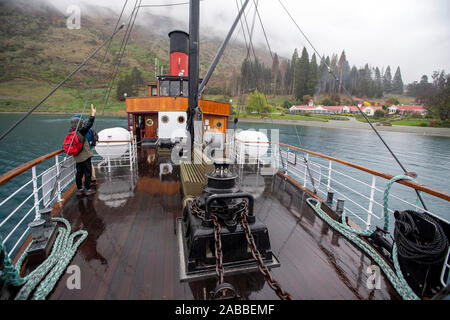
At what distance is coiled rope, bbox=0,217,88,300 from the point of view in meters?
1.74

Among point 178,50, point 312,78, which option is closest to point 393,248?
point 178,50

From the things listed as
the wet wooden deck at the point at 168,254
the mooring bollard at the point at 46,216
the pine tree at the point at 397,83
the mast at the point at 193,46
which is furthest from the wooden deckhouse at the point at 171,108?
the pine tree at the point at 397,83

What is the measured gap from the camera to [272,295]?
6.41 ft

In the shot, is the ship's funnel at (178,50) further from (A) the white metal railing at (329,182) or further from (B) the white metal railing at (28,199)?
(B) the white metal railing at (28,199)

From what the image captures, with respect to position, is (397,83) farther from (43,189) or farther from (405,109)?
(43,189)

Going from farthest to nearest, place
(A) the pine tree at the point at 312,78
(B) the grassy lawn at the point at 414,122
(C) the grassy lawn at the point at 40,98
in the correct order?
(A) the pine tree at the point at 312,78 → (C) the grassy lawn at the point at 40,98 → (B) the grassy lawn at the point at 414,122

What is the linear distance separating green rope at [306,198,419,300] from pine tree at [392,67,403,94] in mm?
122117

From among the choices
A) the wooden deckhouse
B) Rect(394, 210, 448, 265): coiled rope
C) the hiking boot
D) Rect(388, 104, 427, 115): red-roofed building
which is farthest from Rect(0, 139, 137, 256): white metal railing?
Rect(388, 104, 427, 115): red-roofed building

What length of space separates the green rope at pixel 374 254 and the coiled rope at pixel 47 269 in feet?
10.4

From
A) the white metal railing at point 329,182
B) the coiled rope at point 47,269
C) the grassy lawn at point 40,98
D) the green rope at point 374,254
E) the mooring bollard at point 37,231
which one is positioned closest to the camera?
the coiled rope at point 47,269

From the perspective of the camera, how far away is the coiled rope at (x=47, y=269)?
174 centimetres

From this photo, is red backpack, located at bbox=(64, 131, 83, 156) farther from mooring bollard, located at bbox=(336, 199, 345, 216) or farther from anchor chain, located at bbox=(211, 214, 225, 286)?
mooring bollard, located at bbox=(336, 199, 345, 216)

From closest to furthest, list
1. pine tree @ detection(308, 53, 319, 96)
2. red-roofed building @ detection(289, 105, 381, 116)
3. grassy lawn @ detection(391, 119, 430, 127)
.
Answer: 1. grassy lawn @ detection(391, 119, 430, 127)
2. red-roofed building @ detection(289, 105, 381, 116)
3. pine tree @ detection(308, 53, 319, 96)
